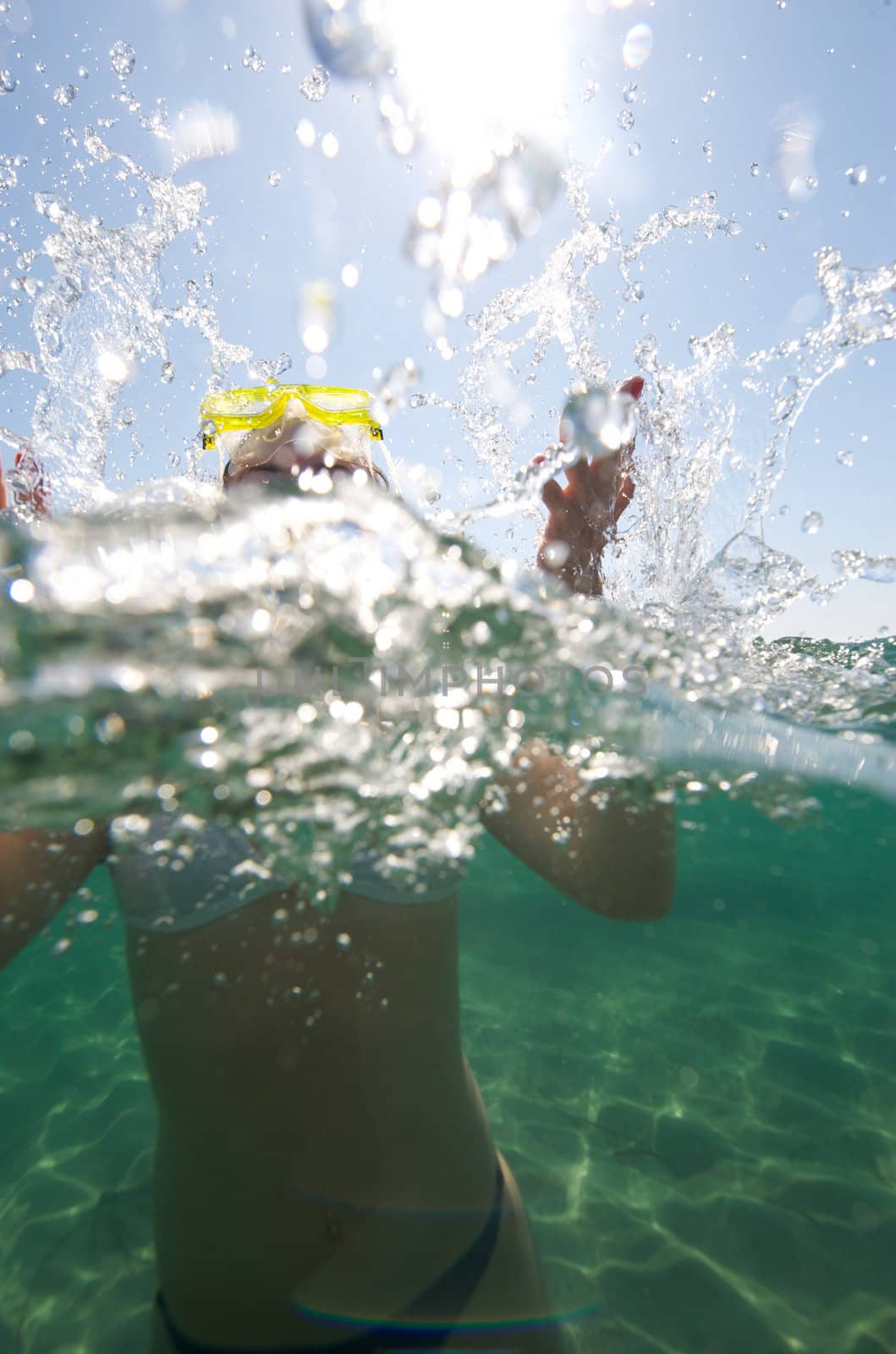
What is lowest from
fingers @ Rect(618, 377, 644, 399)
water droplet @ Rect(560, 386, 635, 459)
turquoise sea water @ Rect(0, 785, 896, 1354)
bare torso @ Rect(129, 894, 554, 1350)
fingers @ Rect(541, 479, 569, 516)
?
turquoise sea water @ Rect(0, 785, 896, 1354)

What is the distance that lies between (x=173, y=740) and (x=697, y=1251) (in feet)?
19.3

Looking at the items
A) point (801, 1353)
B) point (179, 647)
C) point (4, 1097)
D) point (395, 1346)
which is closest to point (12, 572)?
point (179, 647)

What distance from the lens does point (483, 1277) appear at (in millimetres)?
2494

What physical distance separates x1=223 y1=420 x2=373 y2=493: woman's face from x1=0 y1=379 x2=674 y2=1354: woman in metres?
2.08

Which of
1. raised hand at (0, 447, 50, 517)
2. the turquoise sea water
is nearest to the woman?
the turquoise sea water

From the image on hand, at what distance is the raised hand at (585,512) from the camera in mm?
3203

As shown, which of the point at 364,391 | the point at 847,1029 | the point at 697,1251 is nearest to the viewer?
the point at 697,1251

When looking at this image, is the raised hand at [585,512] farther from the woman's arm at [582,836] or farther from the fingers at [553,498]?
the woman's arm at [582,836]

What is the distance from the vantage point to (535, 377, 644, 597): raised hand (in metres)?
3.20

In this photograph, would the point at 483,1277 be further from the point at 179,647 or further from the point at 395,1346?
the point at 179,647

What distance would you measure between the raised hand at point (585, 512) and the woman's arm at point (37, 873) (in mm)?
2525

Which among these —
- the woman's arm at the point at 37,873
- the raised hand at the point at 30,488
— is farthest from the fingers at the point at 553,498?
the woman's arm at the point at 37,873

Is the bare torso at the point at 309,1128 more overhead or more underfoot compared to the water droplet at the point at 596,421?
Result: more underfoot

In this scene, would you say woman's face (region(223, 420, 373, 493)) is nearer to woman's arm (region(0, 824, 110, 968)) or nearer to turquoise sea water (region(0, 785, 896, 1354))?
woman's arm (region(0, 824, 110, 968))
